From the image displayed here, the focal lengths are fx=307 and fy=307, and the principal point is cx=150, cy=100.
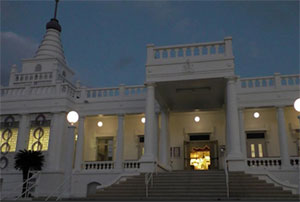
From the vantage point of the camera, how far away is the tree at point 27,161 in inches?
731

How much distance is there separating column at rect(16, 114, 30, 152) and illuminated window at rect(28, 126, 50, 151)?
294 millimetres

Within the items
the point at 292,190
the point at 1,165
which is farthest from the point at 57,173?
the point at 292,190

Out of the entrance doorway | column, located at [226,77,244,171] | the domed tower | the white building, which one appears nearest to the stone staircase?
column, located at [226,77,244,171]

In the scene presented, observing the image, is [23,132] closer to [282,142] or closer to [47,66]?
[47,66]

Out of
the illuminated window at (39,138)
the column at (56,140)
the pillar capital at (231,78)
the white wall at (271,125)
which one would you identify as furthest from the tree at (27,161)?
the white wall at (271,125)

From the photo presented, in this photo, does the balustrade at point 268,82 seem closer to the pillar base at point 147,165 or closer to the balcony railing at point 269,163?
the balcony railing at point 269,163

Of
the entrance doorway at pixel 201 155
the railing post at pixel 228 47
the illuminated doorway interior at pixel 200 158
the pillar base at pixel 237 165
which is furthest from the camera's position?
the illuminated doorway interior at pixel 200 158

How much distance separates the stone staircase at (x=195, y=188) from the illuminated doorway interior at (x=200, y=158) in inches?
305

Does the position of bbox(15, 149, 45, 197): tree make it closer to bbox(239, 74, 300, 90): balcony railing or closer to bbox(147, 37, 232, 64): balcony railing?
bbox(147, 37, 232, 64): balcony railing

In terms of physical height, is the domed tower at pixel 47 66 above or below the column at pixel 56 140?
above

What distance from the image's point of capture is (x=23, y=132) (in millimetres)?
20719

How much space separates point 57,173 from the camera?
19.4m

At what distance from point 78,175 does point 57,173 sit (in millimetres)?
1353

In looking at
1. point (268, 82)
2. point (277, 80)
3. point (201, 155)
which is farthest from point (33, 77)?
point (277, 80)
